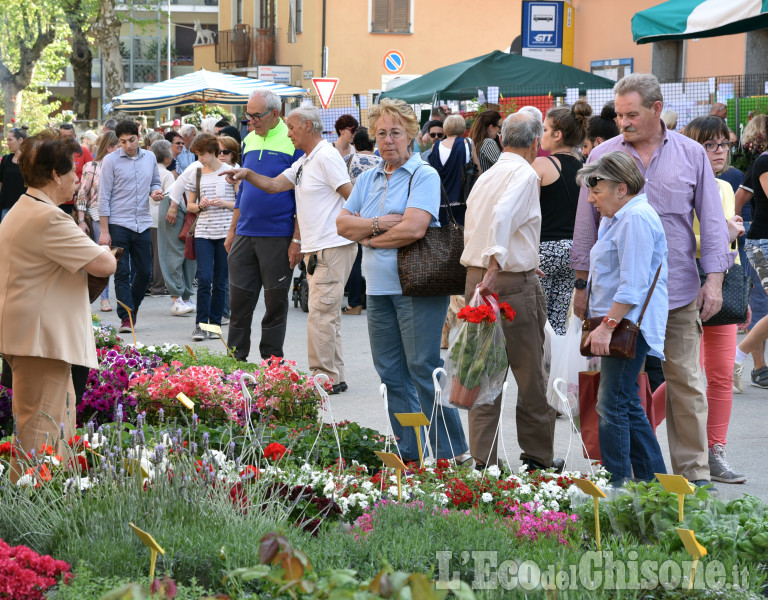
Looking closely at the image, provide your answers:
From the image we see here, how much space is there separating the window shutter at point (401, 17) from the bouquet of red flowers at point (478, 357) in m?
36.9

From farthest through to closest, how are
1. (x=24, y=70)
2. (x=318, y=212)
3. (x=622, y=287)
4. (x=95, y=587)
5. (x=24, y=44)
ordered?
(x=24, y=44) → (x=24, y=70) → (x=318, y=212) → (x=622, y=287) → (x=95, y=587)

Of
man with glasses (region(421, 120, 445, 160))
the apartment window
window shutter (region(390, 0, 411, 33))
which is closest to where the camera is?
man with glasses (region(421, 120, 445, 160))

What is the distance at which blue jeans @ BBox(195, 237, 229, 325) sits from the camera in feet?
37.1

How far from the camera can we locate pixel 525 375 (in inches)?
241

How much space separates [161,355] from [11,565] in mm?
4953

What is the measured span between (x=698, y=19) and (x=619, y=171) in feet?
28.5

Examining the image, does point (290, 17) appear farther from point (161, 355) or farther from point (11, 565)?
point (11, 565)

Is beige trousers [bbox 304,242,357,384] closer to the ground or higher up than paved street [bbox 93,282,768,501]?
higher up

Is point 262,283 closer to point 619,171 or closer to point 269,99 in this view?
point 269,99

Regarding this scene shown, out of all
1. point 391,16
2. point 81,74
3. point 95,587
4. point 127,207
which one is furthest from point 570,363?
point 81,74

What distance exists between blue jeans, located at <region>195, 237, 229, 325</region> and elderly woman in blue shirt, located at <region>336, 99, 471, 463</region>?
5.32 metres

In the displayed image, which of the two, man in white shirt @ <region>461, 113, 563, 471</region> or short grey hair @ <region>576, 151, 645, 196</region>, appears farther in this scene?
man in white shirt @ <region>461, 113, 563, 471</region>

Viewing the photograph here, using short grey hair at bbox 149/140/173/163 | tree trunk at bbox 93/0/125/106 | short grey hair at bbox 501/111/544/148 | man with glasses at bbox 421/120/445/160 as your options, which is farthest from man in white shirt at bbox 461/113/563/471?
tree trunk at bbox 93/0/125/106

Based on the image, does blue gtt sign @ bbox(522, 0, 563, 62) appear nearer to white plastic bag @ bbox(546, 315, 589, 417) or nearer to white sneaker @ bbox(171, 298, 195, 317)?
white sneaker @ bbox(171, 298, 195, 317)
